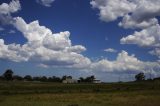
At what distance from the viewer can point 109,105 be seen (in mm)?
42406

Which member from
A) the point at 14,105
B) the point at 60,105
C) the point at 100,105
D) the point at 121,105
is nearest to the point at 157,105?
the point at 121,105

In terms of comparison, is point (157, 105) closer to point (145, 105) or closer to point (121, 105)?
point (145, 105)

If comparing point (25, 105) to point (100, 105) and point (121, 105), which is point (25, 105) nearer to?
point (100, 105)

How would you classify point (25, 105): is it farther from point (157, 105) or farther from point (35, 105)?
point (157, 105)

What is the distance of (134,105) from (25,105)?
13.8 meters

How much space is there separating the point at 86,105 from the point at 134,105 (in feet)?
19.9

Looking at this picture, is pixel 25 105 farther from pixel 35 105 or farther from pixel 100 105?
pixel 100 105

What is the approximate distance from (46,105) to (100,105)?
22.7 ft

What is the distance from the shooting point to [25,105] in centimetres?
4144

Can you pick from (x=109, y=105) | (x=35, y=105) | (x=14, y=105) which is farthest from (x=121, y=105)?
(x=14, y=105)

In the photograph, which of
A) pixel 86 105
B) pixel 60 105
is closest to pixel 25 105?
pixel 60 105

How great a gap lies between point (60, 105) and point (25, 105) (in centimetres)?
444

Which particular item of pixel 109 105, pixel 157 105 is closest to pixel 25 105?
pixel 109 105

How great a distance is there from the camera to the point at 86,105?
4144cm
